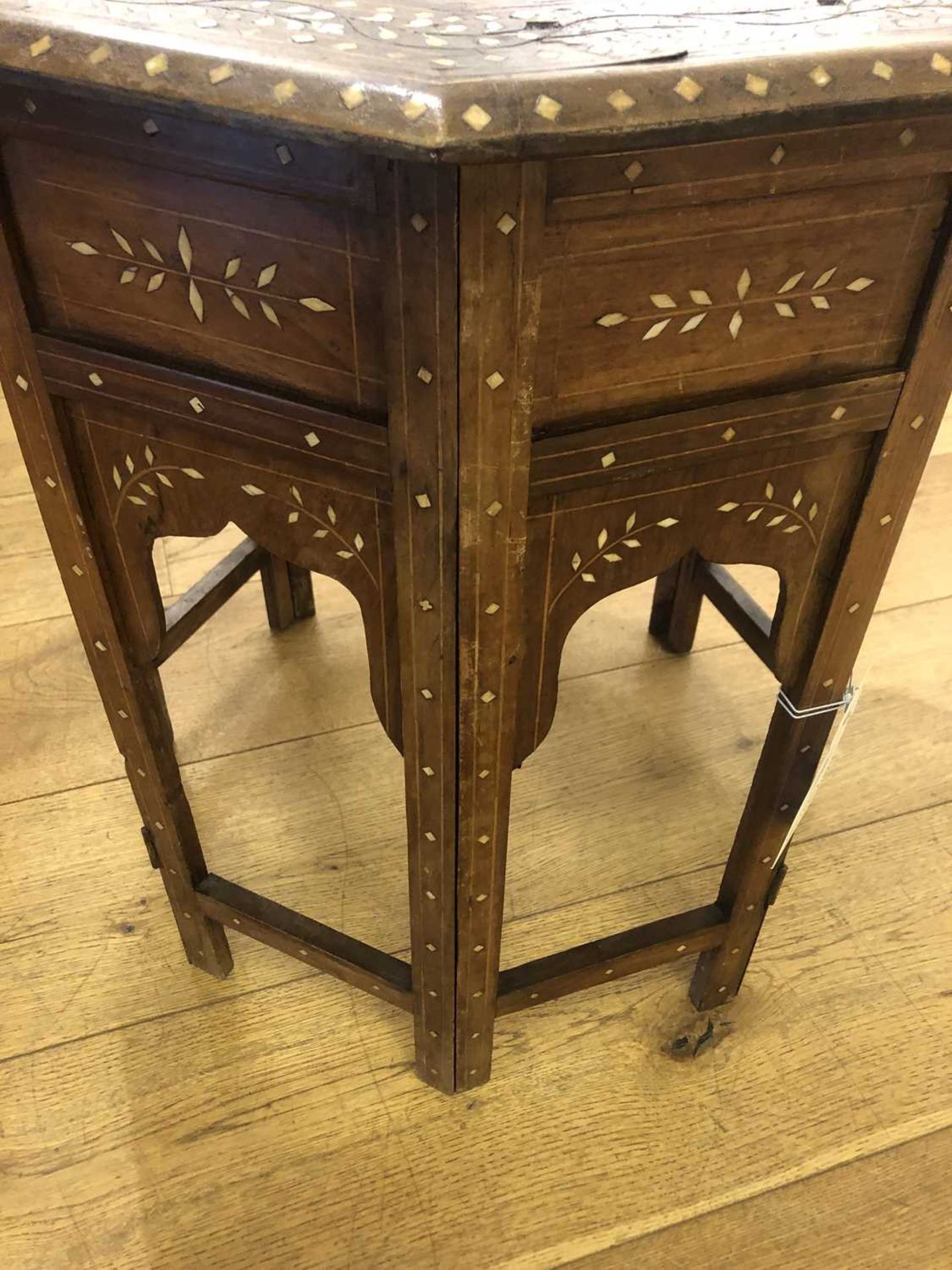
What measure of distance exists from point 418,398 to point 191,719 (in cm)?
78

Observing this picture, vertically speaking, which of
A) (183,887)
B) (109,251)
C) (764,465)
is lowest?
(183,887)

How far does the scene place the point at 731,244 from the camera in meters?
0.46

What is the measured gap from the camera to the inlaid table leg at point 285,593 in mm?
A: 1187

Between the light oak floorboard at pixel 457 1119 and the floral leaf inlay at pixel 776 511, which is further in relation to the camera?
the light oak floorboard at pixel 457 1119

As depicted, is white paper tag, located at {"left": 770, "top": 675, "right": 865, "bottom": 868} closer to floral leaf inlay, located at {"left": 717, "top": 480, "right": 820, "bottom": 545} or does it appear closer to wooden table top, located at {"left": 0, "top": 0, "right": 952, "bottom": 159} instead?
floral leaf inlay, located at {"left": 717, "top": 480, "right": 820, "bottom": 545}

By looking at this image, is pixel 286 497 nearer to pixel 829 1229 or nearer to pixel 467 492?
pixel 467 492

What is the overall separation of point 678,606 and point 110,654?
0.70m

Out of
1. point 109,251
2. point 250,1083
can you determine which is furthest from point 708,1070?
point 109,251

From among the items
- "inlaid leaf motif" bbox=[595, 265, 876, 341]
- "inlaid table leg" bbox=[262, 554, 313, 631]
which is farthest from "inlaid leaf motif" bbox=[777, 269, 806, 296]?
"inlaid table leg" bbox=[262, 554, 313, 631]

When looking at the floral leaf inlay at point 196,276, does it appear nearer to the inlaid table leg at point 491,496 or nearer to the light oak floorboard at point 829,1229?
the inlaid table leg at point 491,496

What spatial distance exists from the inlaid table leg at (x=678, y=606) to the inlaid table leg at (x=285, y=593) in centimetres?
42

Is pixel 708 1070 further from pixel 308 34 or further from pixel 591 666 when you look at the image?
pixel 308 34

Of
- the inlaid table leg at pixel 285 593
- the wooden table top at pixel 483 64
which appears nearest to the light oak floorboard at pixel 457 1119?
the inlaid table leg at pixel 285 593

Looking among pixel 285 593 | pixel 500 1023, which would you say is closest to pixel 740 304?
pixel 500 1023
